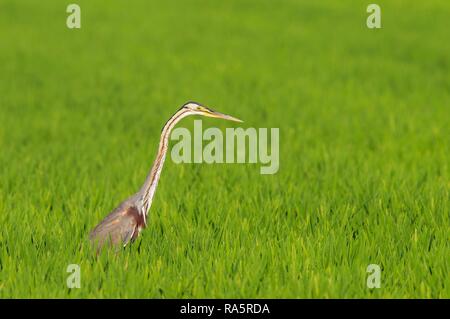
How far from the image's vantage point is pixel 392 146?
29.0ft

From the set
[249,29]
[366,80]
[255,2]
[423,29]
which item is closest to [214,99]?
[366,80]

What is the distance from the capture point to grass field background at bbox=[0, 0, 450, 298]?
4.52 m

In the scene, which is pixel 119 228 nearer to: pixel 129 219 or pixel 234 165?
pixel 129 219

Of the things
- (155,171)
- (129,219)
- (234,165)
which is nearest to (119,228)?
(129,219)

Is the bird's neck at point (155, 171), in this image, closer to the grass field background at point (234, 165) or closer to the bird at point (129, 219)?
the bird at point (129, 219)

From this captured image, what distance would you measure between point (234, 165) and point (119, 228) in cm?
317

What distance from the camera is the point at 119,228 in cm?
450

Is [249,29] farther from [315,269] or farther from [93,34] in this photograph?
[315,269]

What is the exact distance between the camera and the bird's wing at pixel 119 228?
450 cm

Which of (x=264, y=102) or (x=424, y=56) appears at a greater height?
(x=424, y=56)

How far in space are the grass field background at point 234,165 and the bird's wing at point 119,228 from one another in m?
0.13

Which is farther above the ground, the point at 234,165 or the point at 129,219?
the point at 234,165

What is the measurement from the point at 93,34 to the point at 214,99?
814cm
